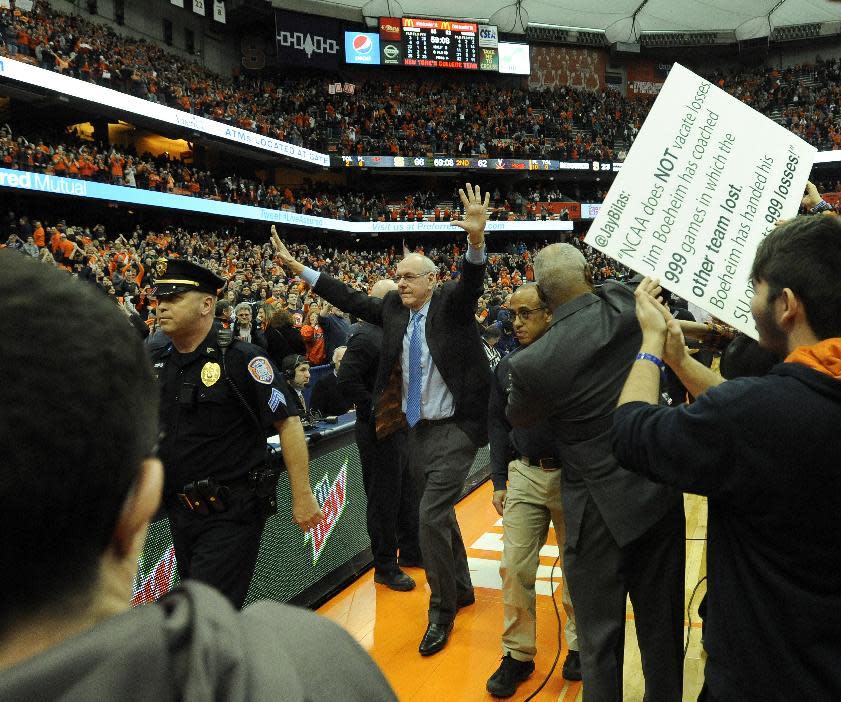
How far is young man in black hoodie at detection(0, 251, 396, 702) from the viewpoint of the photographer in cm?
52

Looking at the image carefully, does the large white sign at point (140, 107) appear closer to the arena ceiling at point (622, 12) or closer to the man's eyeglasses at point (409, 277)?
the arena ceiling at point (622, 12)

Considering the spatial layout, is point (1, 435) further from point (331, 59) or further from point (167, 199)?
point (331, 59)

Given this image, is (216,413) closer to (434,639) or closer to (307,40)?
(434,639)

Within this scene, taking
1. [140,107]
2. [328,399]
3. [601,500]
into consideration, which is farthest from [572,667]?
[140,107]

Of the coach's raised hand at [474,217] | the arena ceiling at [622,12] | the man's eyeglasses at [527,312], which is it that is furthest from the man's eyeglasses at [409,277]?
the arena ceiling at [622,12]

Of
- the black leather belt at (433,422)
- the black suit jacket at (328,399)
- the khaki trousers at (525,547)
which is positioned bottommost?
the khaki trousers at (525,547)

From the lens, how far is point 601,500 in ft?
7.66

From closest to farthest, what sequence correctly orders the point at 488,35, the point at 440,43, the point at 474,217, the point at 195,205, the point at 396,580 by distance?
the point at 474,217
the point at 396,580
the point at 195,205
the point at 440,43
the point at 488,35

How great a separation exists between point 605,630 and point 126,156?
20.6 meters

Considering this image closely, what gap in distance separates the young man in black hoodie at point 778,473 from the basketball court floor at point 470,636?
5.55 feet

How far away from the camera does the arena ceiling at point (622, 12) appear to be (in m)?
33.9

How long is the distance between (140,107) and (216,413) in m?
19.8

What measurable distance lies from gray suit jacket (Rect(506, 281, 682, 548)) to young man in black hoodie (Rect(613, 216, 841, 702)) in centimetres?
79

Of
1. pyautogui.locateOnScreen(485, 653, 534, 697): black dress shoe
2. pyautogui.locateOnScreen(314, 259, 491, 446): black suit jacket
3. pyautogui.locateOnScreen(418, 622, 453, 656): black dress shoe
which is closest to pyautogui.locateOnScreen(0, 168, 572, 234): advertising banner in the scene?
pyautogui.locateOnScreen(314, 259, 491, 446): black suit jacket
